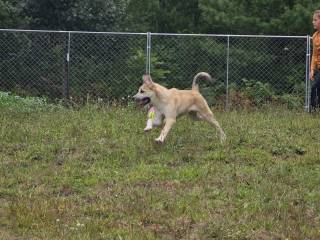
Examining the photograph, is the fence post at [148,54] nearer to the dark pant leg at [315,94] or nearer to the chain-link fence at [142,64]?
the chain-link fence at [142,64]

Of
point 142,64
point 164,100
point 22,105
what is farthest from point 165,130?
point 142,64

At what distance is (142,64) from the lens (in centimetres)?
1488

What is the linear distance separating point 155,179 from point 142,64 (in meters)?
8.06

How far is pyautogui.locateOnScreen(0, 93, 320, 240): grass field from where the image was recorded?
5.54 meters

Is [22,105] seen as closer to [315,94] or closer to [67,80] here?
[67,80]

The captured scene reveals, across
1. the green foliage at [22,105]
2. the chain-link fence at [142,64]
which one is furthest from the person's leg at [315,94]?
the green foliage at [22,105]

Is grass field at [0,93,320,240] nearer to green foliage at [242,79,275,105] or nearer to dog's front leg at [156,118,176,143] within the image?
dog's front leg at [156,118,176,143]

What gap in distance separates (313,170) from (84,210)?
291 cm

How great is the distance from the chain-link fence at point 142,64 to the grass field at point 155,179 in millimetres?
3993

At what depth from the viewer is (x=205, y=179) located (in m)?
7.07

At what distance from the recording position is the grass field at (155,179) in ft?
18.2

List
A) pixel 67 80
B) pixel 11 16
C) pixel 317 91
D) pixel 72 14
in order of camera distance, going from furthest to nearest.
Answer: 1. pixel 72 14
2. pixel 11 16
3. pixel 67 80
4. pixel 317 91

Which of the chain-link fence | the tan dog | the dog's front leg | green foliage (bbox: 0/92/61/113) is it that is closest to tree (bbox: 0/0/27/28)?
the chain-link fence

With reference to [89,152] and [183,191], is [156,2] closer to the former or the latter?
[89,152]
